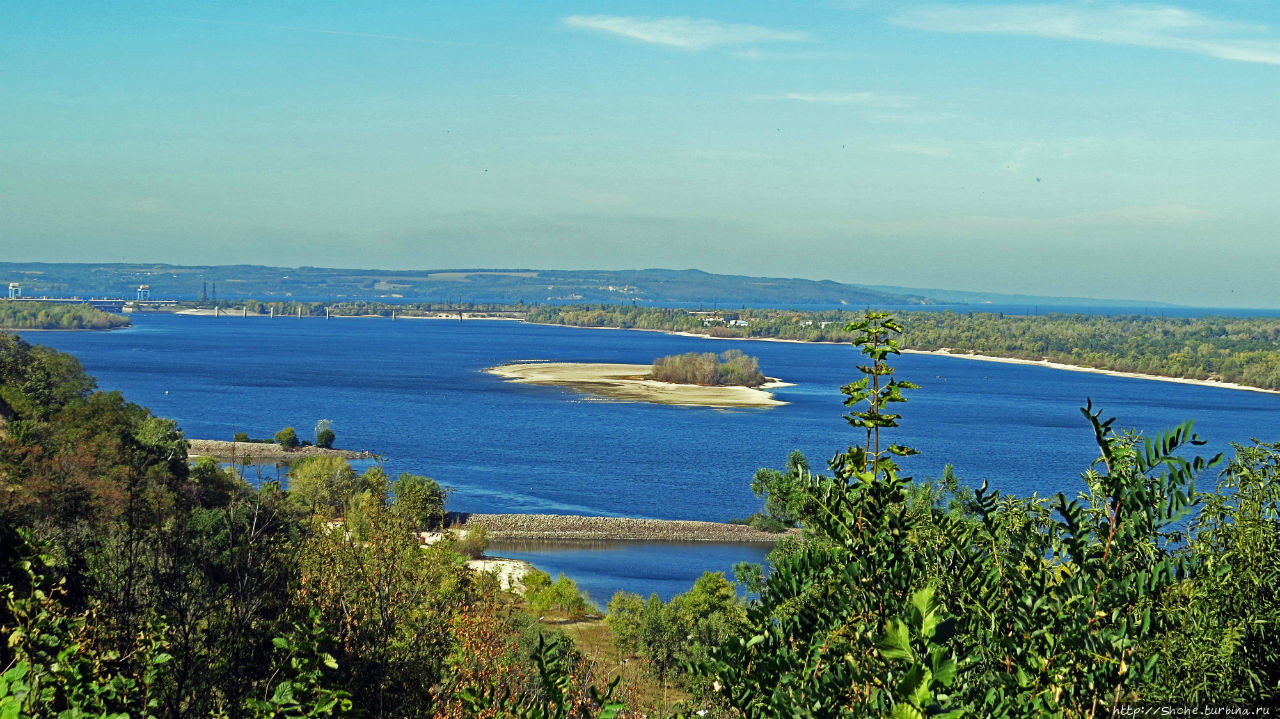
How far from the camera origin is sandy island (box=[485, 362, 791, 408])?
103 m

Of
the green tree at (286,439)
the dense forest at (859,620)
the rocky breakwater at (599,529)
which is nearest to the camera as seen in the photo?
the dense forest at (859,620)

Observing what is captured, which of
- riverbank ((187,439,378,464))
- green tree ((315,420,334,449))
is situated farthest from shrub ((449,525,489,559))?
green tree ((315,420,334,449))

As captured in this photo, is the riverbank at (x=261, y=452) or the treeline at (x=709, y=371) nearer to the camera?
the riverbank at (x=261, y=452)

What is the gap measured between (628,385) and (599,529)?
66694 mm

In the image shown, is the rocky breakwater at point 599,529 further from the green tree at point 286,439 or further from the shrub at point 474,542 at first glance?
the green tree at point 286,439

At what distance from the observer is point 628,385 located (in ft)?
379

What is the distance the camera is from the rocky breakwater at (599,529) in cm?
4788

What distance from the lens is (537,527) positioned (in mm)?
48594

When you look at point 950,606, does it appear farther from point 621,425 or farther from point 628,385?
point 628,385

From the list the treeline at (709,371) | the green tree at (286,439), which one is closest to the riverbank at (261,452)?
the green tree at (286,439)

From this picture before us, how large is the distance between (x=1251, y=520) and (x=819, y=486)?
5.96m

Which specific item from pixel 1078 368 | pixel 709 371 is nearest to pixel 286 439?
pixel 709 371

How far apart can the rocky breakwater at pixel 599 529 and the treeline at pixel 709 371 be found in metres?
67.8

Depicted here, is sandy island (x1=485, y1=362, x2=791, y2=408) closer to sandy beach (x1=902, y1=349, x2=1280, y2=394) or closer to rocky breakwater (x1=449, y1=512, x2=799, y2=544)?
sandy beach (x1=902, y1=349, x2=1280, y2=394)
